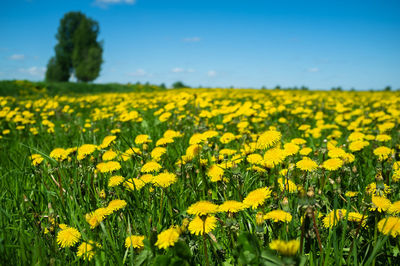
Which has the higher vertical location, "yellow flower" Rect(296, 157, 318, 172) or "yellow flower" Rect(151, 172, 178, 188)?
"yellow flower" Rect(296, 157, 318, 172)

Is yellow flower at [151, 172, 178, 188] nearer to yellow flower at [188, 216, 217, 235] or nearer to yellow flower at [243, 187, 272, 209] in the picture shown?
yellow flower at [188, 216, 217, 235]

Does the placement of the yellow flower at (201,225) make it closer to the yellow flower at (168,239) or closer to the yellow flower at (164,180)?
the yellow flower at (168,239)

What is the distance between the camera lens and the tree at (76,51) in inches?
1844

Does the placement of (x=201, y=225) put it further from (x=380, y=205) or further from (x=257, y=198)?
(x=380, y=205)

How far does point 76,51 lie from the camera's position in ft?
156

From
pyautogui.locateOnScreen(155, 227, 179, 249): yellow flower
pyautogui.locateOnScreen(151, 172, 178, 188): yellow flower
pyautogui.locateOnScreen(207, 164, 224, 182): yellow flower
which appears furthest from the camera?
pyautogui.locateOnScreen(207, 164, 224, 182): yellow flower

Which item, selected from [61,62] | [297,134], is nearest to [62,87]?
[297,134]

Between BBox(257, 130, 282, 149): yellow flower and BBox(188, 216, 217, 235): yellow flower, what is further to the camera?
BBox(257, 130, 282, 149): yellow flower

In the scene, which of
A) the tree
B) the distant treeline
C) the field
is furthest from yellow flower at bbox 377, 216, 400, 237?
the tree

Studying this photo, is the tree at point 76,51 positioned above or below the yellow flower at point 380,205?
above

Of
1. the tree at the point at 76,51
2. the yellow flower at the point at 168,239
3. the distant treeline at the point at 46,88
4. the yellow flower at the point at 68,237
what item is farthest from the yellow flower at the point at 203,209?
the tree at the point at 76,51

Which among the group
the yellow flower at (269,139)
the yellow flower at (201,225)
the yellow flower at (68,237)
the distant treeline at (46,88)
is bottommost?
the yellow flower at (68,237)

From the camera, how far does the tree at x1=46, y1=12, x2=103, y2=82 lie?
46.8 m

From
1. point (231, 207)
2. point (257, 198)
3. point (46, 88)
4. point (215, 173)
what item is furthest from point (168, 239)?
point (46, 88)
